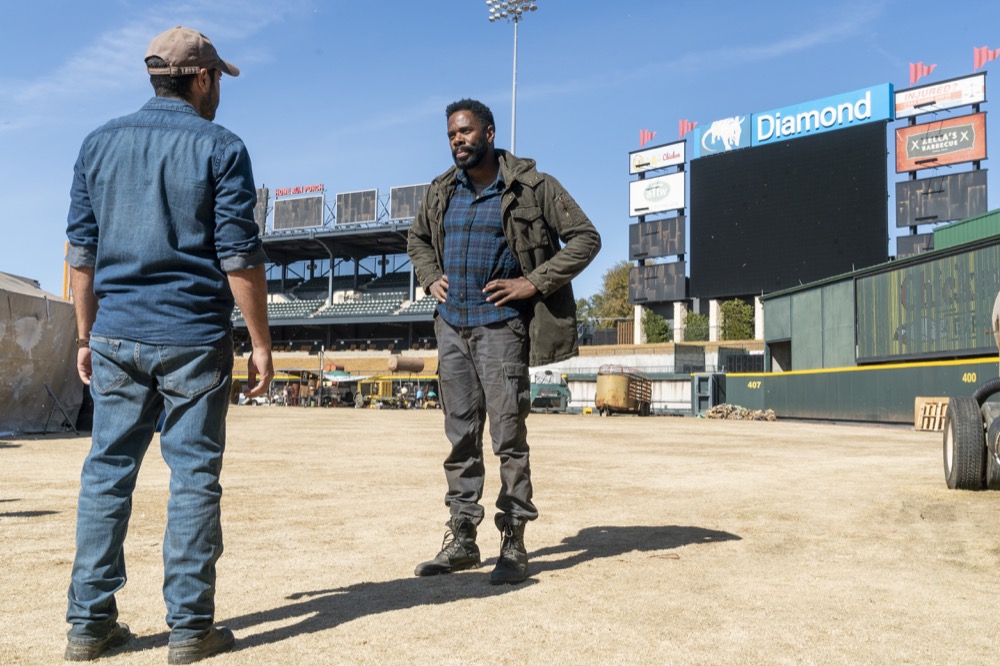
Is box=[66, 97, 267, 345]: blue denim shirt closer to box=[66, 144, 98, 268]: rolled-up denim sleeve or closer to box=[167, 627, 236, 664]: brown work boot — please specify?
box=[66, 144, 98, 268]: rolled-up denim sleeve

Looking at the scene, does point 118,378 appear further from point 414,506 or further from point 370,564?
point 414,506

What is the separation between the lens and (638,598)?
3557 millimetres

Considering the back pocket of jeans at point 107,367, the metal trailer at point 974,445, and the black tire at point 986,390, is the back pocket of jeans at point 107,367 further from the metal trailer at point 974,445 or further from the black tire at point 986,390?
the metal trailer at point 974,445

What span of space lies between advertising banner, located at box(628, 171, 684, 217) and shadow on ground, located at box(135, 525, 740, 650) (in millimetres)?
68237

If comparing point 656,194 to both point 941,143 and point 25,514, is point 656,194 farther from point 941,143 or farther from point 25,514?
point 25,514

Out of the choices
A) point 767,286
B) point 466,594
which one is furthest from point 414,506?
point 767,286

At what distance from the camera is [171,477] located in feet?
9.18

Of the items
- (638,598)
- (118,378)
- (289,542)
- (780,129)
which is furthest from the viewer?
(780,129)

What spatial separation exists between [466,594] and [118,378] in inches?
65.2

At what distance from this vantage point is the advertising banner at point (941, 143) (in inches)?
2307

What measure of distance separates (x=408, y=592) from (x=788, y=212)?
6032cm

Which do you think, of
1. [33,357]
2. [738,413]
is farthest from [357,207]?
[33,357]

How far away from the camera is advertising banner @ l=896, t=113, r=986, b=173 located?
58594mm

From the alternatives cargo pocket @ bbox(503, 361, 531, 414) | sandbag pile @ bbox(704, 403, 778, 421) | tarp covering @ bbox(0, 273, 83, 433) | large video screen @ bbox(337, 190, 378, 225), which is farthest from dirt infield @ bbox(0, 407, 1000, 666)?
large video screen @ bbox(337, 190, 378, 225)
